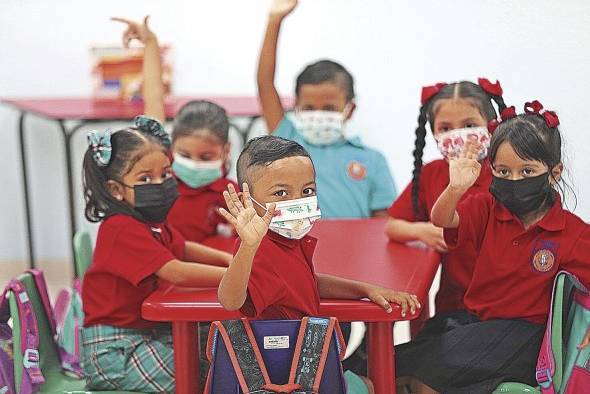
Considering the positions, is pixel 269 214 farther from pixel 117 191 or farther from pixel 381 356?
pixel 117 191

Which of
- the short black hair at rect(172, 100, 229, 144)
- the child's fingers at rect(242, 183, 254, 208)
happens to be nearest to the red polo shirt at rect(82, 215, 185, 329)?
the child's fingers at rect(242, 183, 254, 208)

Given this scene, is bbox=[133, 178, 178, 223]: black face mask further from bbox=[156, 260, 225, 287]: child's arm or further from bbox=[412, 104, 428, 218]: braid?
bbox=[412, 104, 428, 218]: braid

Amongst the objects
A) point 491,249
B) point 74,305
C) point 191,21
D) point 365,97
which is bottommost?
point 74,305

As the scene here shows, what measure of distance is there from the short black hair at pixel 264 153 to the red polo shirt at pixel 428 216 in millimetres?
742

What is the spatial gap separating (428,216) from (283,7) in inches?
34.0

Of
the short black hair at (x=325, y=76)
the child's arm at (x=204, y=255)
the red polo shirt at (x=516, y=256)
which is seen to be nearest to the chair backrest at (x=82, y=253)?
the child's arm at (x=204, y=255)

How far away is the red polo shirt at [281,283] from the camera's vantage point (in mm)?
2021

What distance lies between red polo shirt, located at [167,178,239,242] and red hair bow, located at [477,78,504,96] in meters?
0.85

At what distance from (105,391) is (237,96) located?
9.07ft

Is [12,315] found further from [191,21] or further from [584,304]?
[191,21]

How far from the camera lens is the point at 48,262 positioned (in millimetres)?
5051

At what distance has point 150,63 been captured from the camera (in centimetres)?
327

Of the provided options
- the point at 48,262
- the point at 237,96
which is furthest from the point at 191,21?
the point at 48,262

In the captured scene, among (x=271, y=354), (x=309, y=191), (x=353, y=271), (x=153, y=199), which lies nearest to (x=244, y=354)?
(x=271, y=354)
